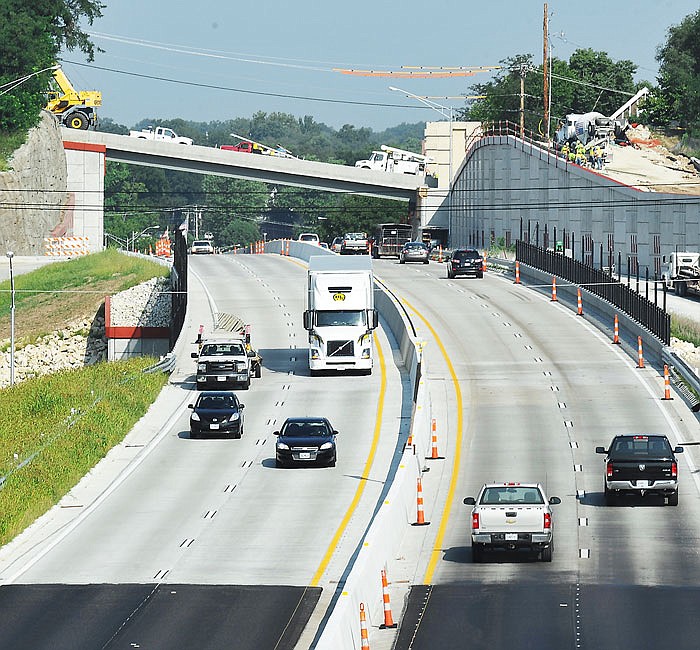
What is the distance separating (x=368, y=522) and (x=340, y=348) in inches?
897

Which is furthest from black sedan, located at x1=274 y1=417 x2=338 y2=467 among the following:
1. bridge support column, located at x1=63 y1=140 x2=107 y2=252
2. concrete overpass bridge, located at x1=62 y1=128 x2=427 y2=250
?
concrete overpass bridge, located at x1=62 y1=128 x2=427 y2=250

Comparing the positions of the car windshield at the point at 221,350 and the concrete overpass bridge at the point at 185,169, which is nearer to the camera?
the car windshield at the point at 221,350

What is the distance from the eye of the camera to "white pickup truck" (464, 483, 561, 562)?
2897 centimetres

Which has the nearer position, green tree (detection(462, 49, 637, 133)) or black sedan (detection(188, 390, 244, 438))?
black sedan (detection(188, 390, 244, 438))

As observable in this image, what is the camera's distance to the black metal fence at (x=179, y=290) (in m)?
68.7

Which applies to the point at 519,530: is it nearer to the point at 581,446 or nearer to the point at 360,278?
the point at 581,446

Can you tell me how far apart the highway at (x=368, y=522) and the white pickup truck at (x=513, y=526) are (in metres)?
0.54

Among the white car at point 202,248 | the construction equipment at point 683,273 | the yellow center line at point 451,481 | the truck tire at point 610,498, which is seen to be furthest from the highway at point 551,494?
the white car at point 202,248

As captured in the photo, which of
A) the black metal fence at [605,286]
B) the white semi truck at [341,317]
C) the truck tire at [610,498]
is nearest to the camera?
the truck tire at [610,498]

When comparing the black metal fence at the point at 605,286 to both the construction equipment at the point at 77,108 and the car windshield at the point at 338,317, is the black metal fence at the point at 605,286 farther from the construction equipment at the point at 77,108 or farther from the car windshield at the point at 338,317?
the construction equipment at the point at 77,108

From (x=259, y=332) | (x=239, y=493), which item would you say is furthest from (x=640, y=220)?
(x=239, y=493)

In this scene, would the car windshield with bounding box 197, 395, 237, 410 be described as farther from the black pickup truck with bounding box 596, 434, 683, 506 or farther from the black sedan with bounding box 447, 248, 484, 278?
the black sedan with bounding box 447, 248, 484, 278

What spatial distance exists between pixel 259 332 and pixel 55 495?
31534mm

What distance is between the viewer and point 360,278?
55.8m
